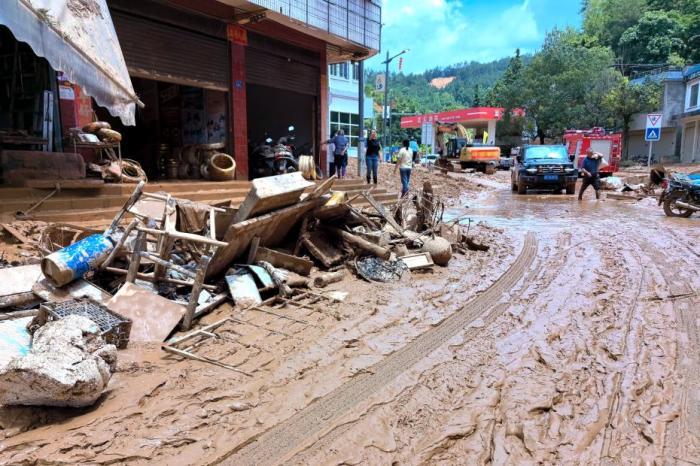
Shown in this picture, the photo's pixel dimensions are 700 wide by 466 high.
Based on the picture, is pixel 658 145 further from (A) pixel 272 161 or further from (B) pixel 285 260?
(B) pixel 285 260

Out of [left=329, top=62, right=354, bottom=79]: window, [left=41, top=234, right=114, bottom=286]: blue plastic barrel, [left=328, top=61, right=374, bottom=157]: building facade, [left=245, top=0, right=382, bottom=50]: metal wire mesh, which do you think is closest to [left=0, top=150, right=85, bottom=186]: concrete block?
[left=41, top=234, right=114, bottom=286]: blue plastic barrel

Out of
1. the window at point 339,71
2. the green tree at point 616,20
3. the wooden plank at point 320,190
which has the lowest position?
the wooden plank at point 320,190

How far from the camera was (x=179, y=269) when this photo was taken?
503 centimetres

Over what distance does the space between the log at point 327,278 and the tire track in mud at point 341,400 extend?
177 cm

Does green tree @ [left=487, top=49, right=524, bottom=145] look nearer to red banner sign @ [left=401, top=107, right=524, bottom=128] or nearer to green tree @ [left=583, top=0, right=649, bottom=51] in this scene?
red banner sign @ [left=401, top=107, right=524, bottom=128]

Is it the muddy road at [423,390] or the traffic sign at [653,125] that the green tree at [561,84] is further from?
the muddy road at [423,390]

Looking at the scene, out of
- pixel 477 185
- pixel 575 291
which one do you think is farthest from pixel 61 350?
pixel 477 185

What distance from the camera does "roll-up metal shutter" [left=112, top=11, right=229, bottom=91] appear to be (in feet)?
32.2

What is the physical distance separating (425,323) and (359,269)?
1938mm

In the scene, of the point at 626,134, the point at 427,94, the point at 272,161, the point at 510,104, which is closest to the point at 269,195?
the point at 272,161

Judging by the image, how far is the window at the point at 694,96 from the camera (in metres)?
35.7

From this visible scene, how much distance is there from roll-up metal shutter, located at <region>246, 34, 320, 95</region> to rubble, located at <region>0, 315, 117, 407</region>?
1097 cm

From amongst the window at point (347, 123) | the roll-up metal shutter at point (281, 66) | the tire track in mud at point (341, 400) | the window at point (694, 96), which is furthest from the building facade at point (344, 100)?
the tire track in mud at point (341, 400)

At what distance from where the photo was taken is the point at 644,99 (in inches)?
1505
